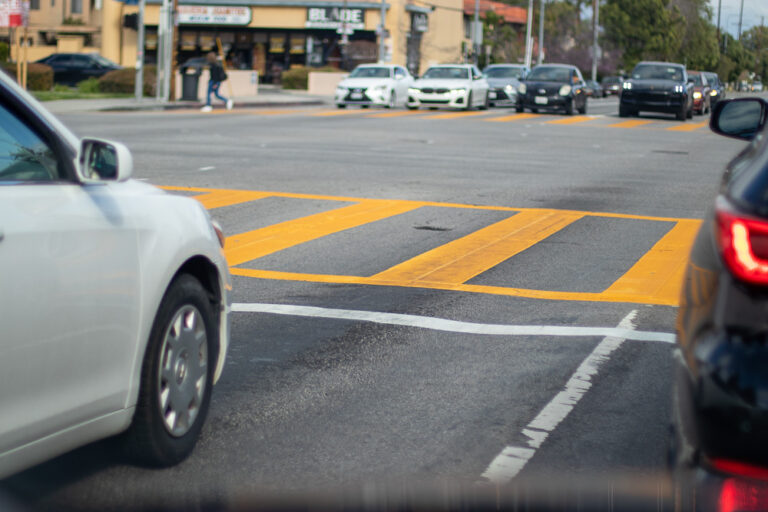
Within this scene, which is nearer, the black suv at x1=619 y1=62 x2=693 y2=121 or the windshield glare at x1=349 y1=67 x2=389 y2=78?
the black suv at x1=619 y1=62 x2=693 y2=121

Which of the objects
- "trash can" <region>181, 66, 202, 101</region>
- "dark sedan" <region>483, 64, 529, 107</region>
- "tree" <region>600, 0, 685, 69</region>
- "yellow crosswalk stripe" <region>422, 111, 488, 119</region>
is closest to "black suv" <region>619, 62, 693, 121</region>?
"yellow crosswalk stripe" <region>422, 111, 488, 119</region>

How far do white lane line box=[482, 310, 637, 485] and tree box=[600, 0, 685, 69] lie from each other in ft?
311

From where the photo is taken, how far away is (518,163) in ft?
62.5

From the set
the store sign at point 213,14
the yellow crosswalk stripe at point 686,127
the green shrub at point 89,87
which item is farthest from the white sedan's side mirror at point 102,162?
the store sign at point 213,14

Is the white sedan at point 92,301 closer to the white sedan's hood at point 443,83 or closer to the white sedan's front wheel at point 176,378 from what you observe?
the white sedan's front wheel at point 176,378

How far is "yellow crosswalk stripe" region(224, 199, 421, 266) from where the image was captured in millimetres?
9516

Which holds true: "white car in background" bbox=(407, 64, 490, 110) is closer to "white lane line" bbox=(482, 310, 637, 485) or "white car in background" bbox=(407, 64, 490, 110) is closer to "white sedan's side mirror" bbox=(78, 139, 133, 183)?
"white lane line" bbox=(482, 310, 637, 485)

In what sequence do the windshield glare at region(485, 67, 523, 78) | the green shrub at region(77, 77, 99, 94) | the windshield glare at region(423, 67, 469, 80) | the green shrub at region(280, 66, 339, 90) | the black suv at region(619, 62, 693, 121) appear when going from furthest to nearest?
the green shrub at region(280, 66, 339, 90) < the windshield glare at region(485, 67, 523, 78) < the green shrub at region(77, 77, 99, 94) < the windshield glare at region(423, 67, 469, 80) < the black suv at region(619, 62, 693, 121)

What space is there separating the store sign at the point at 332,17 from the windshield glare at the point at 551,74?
94.1ft

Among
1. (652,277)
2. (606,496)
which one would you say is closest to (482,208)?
(652,277)

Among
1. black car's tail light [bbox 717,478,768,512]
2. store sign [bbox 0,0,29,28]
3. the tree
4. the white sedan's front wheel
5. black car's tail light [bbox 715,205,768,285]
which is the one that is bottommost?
the white sedan's front wheel

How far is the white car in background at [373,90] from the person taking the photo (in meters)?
38.6

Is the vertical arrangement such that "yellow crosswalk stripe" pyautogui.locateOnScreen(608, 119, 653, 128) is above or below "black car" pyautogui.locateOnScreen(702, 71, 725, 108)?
below

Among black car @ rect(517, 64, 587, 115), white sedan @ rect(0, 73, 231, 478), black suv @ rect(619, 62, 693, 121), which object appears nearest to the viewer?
white sedan @ rect(0, 73, 231, 478)
